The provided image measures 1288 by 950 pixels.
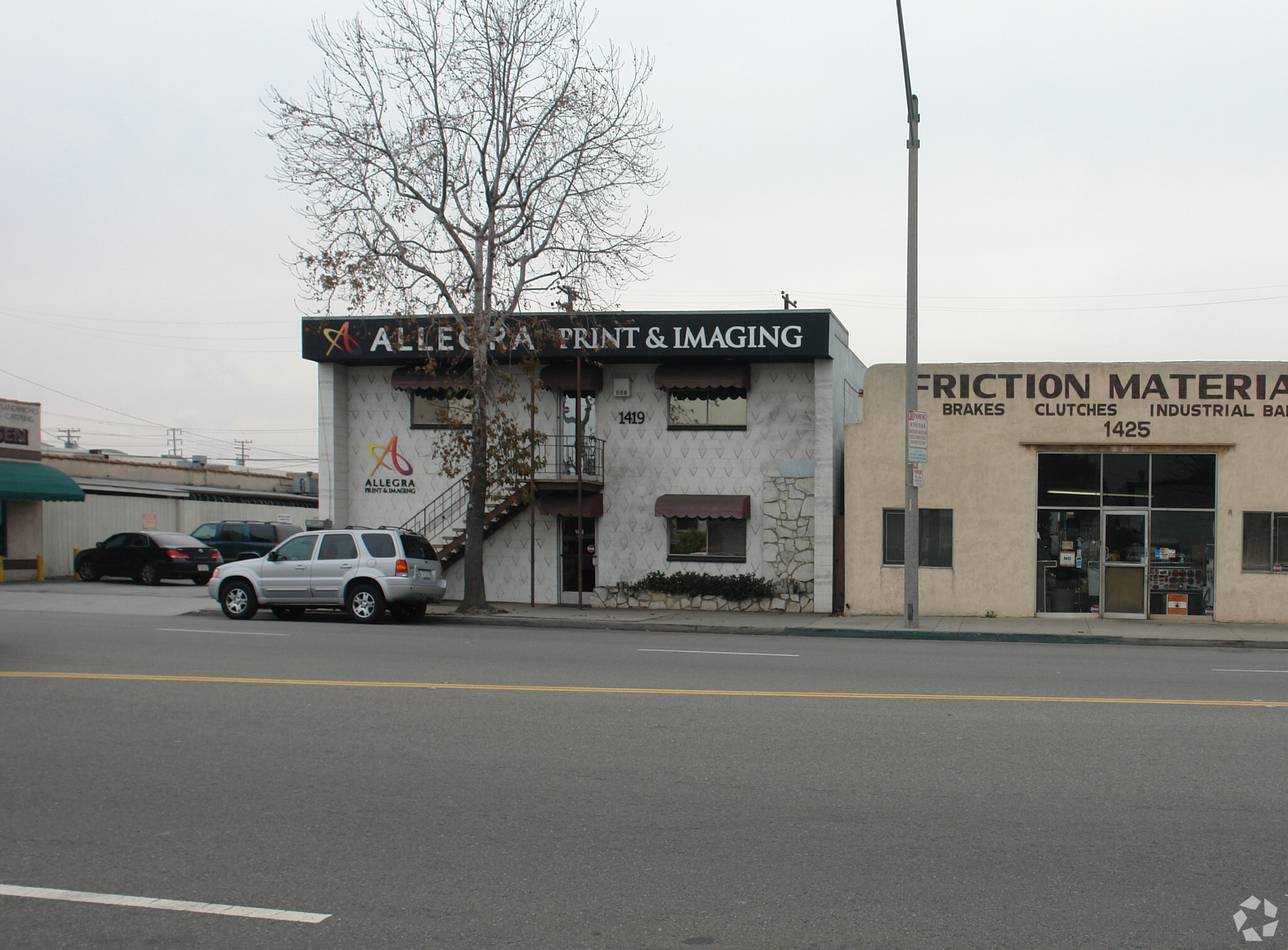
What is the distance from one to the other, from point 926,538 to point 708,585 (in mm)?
4453

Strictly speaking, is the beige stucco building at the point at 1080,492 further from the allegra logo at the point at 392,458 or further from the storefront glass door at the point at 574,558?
the allegra logo at the point at 392,458

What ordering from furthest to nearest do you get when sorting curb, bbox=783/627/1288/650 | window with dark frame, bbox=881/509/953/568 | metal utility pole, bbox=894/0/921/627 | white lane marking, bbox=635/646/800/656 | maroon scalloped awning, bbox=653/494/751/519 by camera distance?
maroon scalloped awning, bbox=653/494/751/519 < window with dark frame, bbox=881/509/953/568 < metal utility pole, bbox=894/0/921/627 < curb, bbox=783/627/1288/650 < white lane marking, bbox=635/646/800/656

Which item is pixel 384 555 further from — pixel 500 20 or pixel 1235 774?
pixel 1235 774

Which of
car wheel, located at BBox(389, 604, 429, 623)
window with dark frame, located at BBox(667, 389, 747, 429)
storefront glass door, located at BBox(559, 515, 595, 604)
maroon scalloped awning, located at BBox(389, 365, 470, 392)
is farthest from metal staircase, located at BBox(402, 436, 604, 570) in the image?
maroon scalloped awning, located at BBox(389, 365, 470, 392)

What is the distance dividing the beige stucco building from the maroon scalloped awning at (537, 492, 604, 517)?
5.14 metres

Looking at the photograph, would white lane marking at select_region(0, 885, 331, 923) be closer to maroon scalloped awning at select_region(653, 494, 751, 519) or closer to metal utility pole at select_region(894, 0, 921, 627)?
metal utility pole at select_region(894, 0, 921, 627)

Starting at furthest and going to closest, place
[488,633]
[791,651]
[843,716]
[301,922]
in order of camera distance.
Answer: [488,633] < [791,651] < [843,716] < [301,922]

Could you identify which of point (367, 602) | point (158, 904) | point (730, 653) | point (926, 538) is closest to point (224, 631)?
point (367, 602)

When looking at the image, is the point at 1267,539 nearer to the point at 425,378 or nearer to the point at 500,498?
the point at 500,498

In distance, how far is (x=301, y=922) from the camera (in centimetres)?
464

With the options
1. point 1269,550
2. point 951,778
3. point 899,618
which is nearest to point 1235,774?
point 951,778

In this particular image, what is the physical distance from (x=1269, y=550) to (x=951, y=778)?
16194mm

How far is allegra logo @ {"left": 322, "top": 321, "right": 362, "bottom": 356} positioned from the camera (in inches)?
922

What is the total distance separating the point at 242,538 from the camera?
32125 mm
